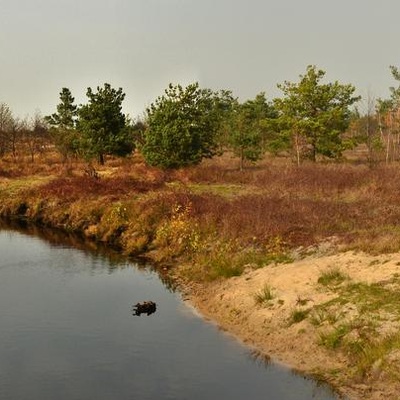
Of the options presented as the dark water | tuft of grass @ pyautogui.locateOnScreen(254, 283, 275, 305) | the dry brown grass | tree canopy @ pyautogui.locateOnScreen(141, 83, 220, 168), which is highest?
tree canopy @ pyautogui.locateOnScreen(141, 83, 220, 168)

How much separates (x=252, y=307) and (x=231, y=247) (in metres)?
5.93

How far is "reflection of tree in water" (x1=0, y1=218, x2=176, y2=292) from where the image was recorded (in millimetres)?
23559

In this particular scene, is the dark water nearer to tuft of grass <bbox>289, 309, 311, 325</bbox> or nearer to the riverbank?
the riverbank

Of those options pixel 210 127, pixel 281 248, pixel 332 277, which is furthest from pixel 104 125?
pixel 332 277

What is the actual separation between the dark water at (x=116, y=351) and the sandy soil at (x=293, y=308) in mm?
569

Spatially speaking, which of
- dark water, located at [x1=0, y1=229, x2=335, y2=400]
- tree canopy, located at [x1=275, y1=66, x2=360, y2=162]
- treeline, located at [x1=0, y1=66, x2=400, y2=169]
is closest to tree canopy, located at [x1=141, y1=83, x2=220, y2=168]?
treeline, located at [x1=0, y1=66, x2=400, y2=169]

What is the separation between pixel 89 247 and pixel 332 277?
15231 mm

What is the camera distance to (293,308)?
52.2 ft

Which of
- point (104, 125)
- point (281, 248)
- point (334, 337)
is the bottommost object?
point (334, 337)

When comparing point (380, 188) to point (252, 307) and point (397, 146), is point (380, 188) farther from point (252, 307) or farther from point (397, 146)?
point (397, 146)

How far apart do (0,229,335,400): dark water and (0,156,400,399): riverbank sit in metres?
1.01

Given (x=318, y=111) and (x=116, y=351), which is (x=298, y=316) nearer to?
(x=116, y=351)

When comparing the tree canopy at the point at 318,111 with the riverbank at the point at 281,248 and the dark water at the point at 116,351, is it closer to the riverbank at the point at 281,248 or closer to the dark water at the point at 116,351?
the riverbank at the point at 281,248

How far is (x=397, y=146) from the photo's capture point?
64.2m
